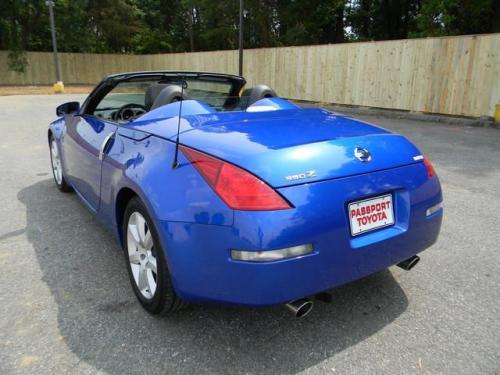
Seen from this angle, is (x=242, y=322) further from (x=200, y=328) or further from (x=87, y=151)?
(x=87, y=151)

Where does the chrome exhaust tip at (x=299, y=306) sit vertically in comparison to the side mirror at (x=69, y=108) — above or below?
below

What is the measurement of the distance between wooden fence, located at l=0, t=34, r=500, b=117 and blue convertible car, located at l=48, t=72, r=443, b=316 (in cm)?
980

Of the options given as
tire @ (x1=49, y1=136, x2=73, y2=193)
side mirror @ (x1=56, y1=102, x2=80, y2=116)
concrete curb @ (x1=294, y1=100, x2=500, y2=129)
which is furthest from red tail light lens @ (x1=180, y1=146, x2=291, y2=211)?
concrete curb @ (x1=294, y1=100, x2=500, y2=129)

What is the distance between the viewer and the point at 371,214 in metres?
2.13

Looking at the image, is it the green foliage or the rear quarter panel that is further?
the green foliage

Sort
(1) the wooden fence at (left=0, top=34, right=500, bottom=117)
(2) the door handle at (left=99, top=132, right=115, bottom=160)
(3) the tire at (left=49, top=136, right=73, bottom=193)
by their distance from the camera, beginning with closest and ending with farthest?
(2) the door handle at (left=99, top=132, right=115, bottom=160) → (3) the tire at (left=49, top=136, right=73, bottom=193) → (1) the wooden fence at (left=0, top=34, right=500, bottom=117)

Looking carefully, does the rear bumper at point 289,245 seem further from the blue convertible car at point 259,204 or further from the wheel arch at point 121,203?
the wheel arch at point 121,203

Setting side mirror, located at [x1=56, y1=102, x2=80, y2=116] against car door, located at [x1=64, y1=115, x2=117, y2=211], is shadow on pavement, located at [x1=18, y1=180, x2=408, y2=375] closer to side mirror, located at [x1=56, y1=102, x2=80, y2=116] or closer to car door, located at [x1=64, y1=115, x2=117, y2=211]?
car door, located at [x1=64, y1=115, x2=117, y2=211]

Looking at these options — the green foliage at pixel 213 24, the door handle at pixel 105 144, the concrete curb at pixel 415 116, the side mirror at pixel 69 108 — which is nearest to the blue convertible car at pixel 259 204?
the door handle at pixel 105 144

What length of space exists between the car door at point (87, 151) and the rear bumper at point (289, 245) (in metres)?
1.29

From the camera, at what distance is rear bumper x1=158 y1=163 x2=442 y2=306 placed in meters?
1.87

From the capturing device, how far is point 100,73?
34.3 meters

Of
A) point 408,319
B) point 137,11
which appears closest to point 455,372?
point 408,319

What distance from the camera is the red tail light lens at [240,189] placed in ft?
6.19
